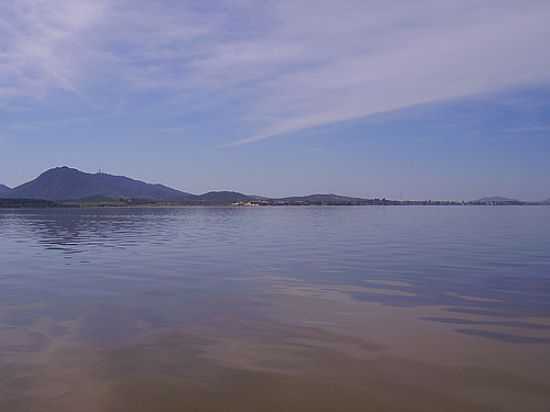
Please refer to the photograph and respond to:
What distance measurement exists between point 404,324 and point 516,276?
8.92m

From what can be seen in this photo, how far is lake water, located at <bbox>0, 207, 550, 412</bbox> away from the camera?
23.9ft

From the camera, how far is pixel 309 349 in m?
9.50

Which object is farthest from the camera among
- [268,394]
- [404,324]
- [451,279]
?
[451,279]

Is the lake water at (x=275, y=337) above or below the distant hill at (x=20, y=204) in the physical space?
below

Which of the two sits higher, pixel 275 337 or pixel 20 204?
pixel 20 204

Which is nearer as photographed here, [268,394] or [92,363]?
[268,394]

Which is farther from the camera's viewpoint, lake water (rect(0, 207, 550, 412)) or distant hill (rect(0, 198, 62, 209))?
distant hill (rect(0, 198, 62, 209))

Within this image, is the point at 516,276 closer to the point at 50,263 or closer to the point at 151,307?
the point at 151,307

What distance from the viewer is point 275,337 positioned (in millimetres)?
10359

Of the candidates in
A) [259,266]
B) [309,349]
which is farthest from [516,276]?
[309,349]

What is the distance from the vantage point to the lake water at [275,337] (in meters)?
7.29

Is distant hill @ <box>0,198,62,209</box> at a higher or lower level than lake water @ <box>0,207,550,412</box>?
higher

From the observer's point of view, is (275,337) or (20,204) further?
(20,204)

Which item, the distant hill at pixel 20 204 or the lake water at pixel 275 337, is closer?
the lake water at pixel 275 337
